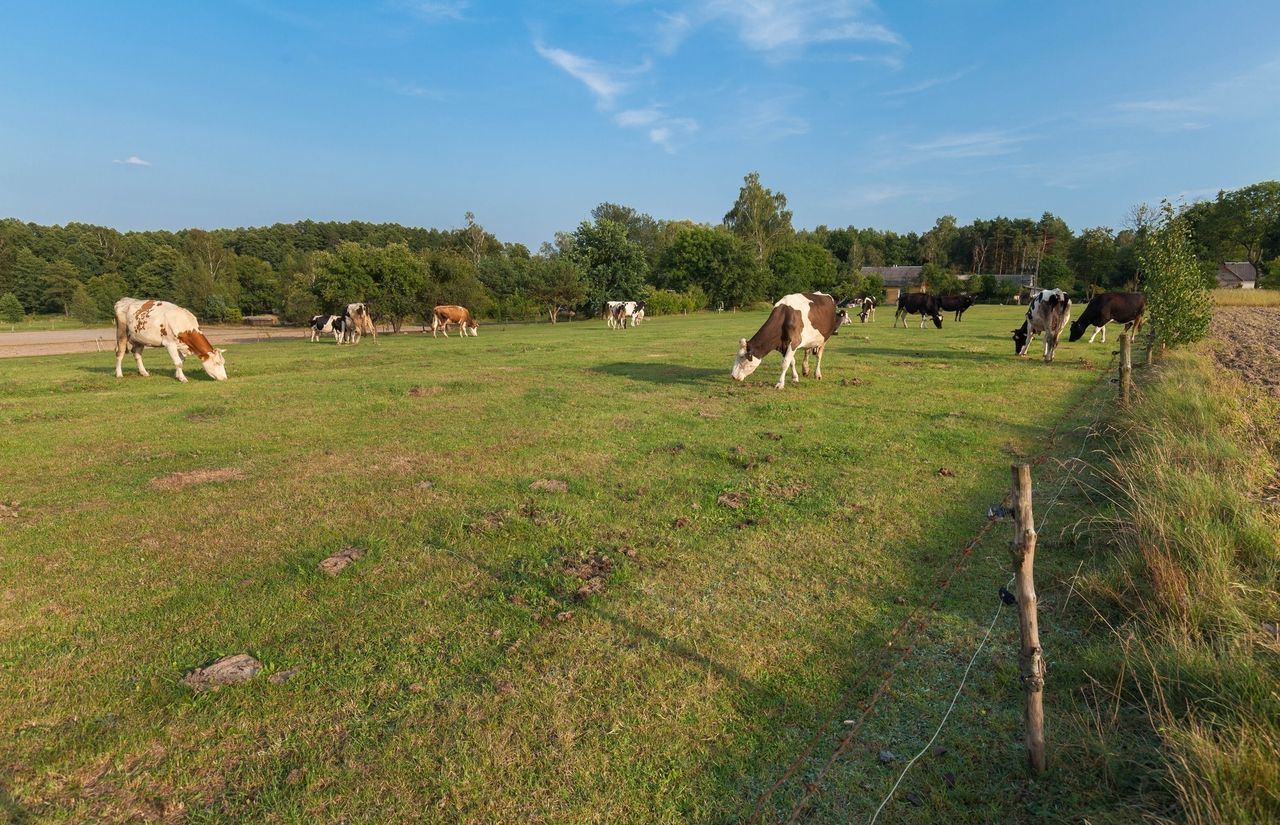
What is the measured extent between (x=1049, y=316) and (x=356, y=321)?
101 ft

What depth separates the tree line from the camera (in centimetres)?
4438

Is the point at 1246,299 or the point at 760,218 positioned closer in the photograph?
the point at 1246,299

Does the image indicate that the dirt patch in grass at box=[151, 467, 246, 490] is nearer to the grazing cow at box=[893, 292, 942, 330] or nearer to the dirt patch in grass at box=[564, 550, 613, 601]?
the dirt patch in grass at box=[564, 550, 613, 601]

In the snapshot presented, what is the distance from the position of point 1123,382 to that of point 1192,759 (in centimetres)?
1000

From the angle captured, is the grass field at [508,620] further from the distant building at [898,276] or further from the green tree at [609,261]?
the distant building at [898,276]

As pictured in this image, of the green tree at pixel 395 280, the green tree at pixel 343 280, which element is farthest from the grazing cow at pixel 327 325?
the green tree at pixel 395 280

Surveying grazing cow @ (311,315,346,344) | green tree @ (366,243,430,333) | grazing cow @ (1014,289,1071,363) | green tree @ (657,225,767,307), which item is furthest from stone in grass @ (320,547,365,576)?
green tree @ (657,225,767,307)

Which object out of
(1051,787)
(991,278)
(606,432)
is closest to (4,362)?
(606,432)

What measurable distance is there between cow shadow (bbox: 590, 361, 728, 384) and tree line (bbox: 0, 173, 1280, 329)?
10639 mm

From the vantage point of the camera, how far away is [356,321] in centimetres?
3144

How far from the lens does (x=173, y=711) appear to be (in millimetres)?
3484

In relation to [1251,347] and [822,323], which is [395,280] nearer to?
[822,323]

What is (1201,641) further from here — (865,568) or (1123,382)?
(1123,382)

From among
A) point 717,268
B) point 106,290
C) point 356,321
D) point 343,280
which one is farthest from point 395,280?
point 106,290
